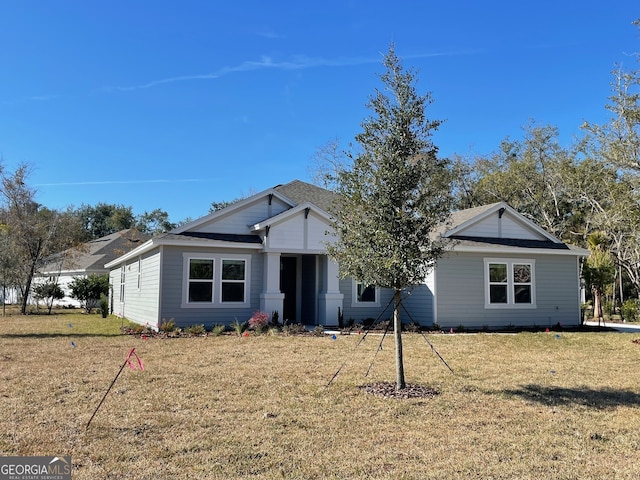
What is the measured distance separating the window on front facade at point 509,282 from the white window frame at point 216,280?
26.6 feet

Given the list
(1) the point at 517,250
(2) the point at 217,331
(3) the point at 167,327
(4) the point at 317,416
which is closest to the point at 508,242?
(1) the point at 517,250

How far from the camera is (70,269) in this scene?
1371 inches

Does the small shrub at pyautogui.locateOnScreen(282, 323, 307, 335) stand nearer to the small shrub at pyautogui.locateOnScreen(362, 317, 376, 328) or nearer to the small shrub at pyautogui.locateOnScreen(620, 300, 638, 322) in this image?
the small shrub at pyautogui.locateOnScreen(362, 317, 376, 328)

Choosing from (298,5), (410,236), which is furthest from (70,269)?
(410,236)

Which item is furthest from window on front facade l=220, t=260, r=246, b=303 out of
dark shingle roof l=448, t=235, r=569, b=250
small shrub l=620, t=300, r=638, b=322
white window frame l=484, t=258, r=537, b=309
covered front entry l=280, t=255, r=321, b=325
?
small shrub l=620, t=300, r=638, b=322

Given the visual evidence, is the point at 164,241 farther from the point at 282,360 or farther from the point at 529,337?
the point at 529,337

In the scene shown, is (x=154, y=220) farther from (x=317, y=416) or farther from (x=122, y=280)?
(x=317, y=416)

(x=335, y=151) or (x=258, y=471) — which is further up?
(x=335, y=151)

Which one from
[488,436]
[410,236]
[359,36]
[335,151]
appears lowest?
[488,436]

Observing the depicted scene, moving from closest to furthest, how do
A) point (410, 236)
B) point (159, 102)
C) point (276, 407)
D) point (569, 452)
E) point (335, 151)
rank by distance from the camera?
point (569, 452), point (276, 407), point (410, 236), point (159, 102), point (335, 151)

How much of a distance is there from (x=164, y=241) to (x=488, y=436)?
1175 cm

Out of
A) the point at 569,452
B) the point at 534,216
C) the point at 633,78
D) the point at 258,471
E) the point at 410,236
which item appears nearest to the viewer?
the point at 258,471

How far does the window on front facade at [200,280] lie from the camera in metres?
15.4

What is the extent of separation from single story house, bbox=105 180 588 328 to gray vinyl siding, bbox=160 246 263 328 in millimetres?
30
